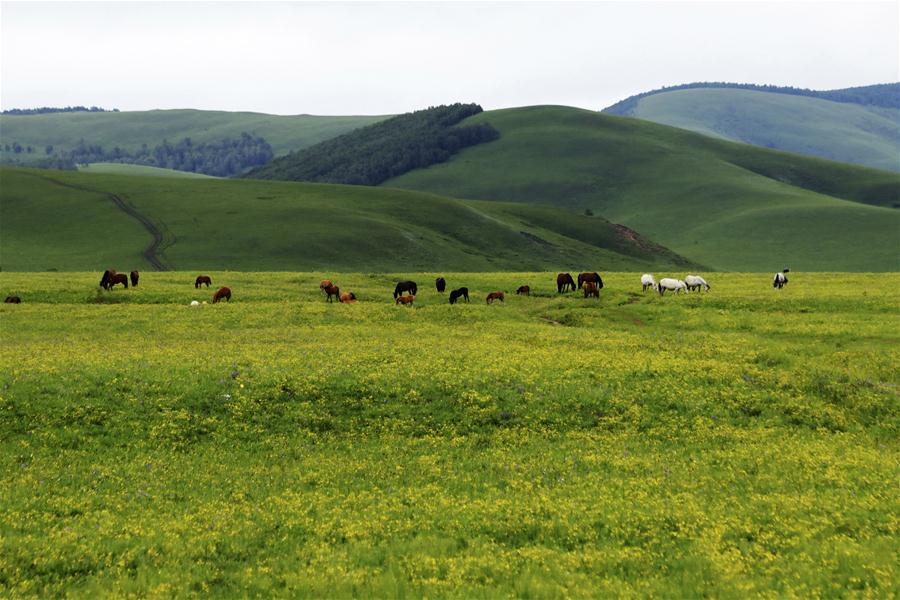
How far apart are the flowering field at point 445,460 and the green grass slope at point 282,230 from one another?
67092mm

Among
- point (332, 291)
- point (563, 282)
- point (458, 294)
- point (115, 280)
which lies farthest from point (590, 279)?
point (115, 280)

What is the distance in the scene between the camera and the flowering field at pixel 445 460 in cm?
1556

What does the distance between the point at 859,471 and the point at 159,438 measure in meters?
23.3

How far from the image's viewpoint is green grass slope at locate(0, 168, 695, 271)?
107438 mm

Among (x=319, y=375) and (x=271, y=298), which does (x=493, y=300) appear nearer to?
(x=271, y=298)

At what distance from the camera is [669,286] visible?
55531mm

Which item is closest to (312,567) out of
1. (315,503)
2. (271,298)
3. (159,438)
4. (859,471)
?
(315,503)

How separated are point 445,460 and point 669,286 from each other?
1489 inches

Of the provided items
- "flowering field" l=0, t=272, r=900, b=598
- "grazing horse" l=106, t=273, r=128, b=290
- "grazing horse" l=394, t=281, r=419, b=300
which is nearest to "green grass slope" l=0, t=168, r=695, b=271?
"grazing horse" l=106, t=273, r=128, b=290

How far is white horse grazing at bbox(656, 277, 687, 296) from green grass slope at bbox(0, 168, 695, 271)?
5747 centimetres

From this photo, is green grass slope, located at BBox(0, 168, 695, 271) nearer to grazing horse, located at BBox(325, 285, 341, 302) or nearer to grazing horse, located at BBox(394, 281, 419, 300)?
grazing horse, located at BBox(394, 281, 419, 300)

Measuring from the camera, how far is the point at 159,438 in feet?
78.2

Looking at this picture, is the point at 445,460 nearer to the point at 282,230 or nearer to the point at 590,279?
the point at 590,279

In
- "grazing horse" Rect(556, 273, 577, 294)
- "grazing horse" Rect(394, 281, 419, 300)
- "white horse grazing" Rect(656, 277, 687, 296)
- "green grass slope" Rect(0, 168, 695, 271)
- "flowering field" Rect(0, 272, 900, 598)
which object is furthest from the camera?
"green grass slope" Rect(0, 168, 695, 271)
